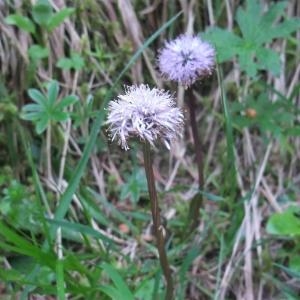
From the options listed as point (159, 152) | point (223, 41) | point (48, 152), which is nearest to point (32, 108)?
point (48, 152)

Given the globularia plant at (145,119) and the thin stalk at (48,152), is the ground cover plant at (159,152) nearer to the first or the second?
the thin stalk at (48,152)

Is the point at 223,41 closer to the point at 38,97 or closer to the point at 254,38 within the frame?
the point at 254,38

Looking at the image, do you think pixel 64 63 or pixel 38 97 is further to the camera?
pixel 64 63

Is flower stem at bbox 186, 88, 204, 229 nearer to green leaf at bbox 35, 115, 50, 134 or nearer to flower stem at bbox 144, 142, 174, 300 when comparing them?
flower stem at bbox 144, 142, 174, 300

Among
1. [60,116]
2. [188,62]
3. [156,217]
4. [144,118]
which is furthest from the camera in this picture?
[60,116]

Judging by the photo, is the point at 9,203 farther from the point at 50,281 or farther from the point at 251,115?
the point at 251,115

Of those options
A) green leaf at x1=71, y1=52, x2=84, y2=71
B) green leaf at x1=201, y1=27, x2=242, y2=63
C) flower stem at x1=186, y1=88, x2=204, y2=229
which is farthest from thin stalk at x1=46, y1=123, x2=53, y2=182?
green leaf at x1=201, y1=27, x2=242, y2=63
